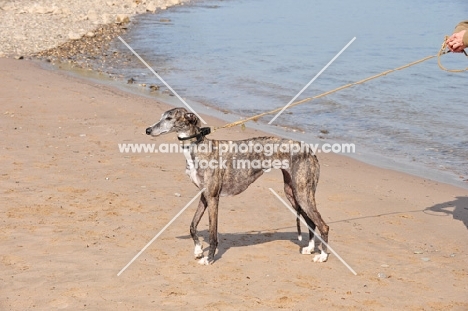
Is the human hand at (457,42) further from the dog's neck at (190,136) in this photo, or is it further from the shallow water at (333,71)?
the shallow water at (333,71)

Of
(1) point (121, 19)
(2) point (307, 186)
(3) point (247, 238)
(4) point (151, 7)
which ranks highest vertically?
(2) point (307, 186)

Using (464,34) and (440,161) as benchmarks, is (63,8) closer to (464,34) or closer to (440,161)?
(440,161)

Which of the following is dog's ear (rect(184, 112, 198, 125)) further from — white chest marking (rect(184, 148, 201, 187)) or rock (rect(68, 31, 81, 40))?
rock (rect(68, 31, 81, 40))

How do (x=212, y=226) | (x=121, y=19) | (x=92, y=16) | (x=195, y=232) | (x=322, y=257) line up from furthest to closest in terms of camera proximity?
(x=92, y=16) → (x=121, y=19) → (x=322, y=257) → (x=195, y=232) → (x=212, y=226)

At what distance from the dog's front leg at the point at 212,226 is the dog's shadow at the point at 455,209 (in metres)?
4.11

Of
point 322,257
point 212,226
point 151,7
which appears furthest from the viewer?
point 151,7

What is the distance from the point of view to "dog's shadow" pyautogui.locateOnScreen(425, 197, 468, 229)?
34.8 feet

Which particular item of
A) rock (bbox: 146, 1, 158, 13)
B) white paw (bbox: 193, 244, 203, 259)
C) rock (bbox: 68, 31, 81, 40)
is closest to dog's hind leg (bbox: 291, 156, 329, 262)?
white paw (bbox: 193, 244, 203, 259)

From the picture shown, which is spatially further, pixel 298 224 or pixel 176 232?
pixel 176 232

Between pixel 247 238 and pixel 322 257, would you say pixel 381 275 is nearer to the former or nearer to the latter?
pixel 322 257

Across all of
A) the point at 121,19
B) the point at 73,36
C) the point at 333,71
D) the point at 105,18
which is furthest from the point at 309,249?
the point at 105,18

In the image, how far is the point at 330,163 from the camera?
13.3m

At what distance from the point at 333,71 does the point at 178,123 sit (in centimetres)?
1632

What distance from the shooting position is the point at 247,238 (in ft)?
29.9
